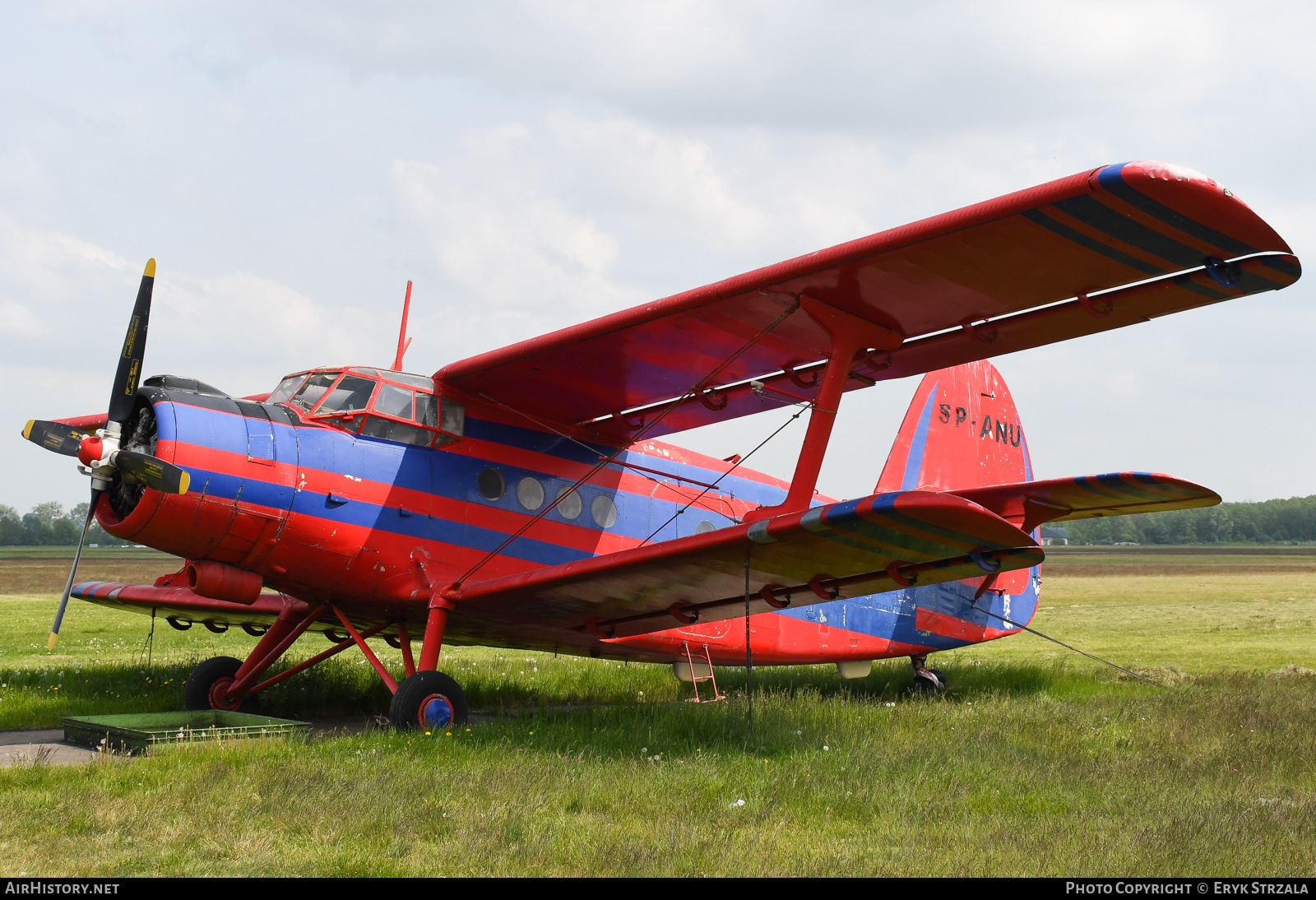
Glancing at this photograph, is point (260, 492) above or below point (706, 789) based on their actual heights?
above

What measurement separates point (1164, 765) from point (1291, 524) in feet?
524

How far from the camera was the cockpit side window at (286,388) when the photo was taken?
8.62 m

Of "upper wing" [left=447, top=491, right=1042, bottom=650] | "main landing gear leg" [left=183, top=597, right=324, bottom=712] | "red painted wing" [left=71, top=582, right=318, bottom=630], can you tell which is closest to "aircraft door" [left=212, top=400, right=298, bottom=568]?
"upper wing" [left=447, top=491, right=1042, bottom=650]

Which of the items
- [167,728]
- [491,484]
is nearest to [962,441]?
[491,484]

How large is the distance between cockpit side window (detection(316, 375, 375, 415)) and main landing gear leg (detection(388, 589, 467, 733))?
5.92ft

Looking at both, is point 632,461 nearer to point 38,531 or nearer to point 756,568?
point 756,568

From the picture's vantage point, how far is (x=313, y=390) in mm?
8570

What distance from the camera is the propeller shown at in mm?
7180

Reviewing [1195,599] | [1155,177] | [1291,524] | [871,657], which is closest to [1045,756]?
[1155,177]

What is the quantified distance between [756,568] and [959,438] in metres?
6.38

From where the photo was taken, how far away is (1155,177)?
5504mm
